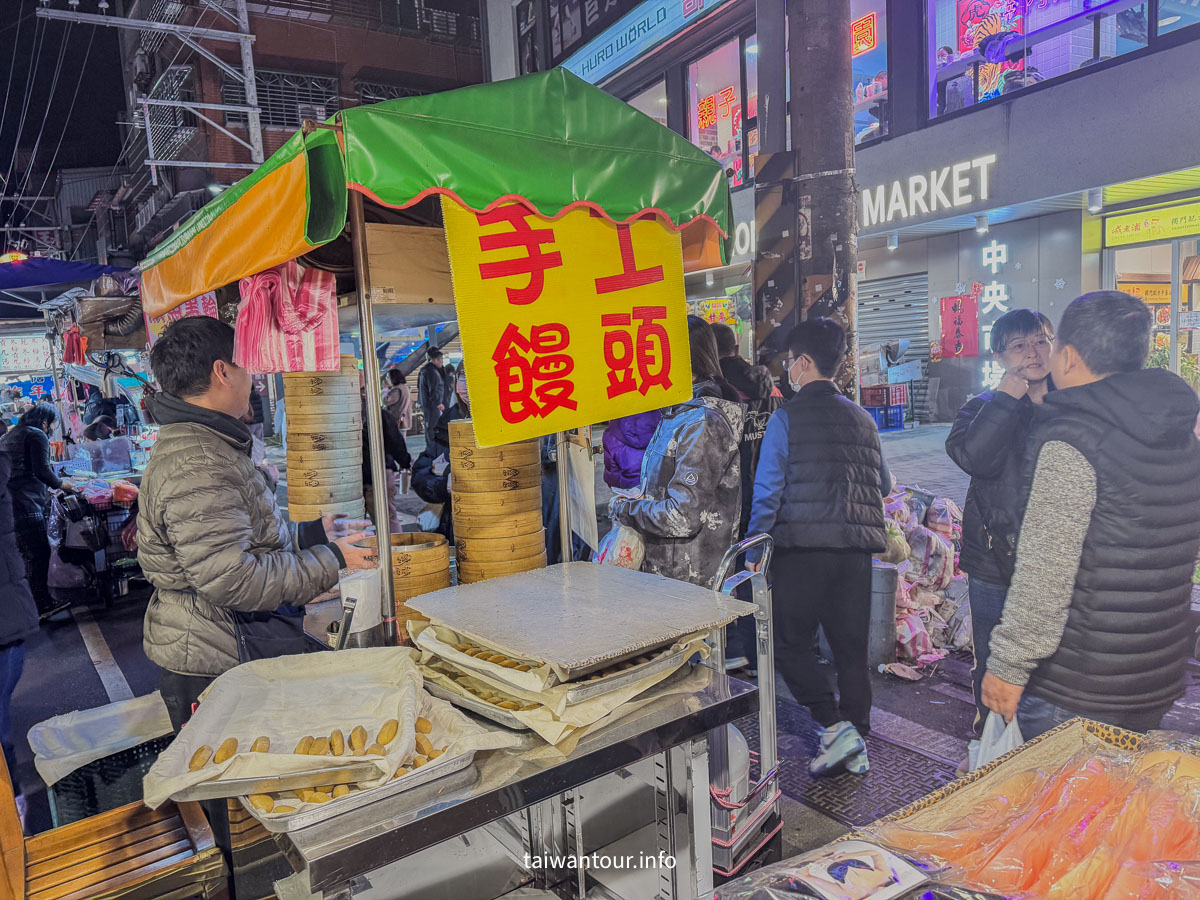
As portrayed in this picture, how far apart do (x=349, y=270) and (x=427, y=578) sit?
4.48 ft

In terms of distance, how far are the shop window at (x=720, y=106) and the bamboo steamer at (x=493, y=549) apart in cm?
734

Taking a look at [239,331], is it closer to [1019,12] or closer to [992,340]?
[992,340]

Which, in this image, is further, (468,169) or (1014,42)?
(1014,42)

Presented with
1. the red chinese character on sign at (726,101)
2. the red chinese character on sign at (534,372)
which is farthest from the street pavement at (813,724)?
the red chinese character on sign at (726,101)

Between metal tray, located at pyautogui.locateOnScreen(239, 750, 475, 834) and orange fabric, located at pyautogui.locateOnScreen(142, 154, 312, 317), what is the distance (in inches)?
55.5

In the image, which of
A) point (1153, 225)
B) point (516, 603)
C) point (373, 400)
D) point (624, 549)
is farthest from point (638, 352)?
point (1153, 225)

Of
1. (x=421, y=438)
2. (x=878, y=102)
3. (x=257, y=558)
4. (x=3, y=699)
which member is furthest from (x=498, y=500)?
(x=421, y=438)

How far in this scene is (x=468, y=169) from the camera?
2.16 meters

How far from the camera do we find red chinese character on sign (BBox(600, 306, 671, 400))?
106 inches

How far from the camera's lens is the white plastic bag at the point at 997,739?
2963 mm

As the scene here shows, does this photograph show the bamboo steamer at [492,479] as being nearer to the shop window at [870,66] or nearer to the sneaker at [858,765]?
the sneaker at [858,765]

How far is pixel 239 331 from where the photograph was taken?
3018mm

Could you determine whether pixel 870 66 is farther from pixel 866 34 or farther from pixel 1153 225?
pixel 1153 225

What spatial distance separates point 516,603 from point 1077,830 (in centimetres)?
143
